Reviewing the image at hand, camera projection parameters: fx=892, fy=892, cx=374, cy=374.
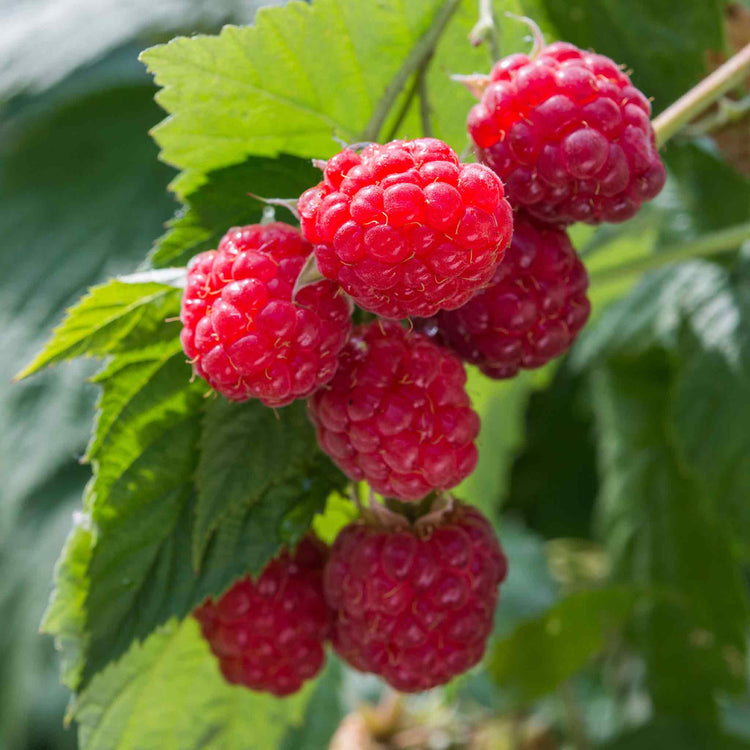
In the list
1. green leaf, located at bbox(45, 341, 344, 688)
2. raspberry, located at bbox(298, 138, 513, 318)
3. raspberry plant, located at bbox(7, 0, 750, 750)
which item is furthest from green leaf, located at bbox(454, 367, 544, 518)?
raspberry, located at bbox(298, 138, 513, 318)

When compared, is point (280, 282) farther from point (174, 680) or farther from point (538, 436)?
point (538, 436)

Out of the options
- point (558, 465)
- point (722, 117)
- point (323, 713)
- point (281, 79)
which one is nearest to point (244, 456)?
point (281, 79)

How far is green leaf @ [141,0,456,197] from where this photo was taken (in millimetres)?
725

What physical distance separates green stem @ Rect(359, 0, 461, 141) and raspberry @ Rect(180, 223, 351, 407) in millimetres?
219

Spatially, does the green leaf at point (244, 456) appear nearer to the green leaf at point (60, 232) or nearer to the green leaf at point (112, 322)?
the green leaf at point (112, 322)

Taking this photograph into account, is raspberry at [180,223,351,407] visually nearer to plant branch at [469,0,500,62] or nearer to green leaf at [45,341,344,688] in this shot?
green leaf at [45,341,344,688]

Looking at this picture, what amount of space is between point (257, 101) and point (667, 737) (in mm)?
1035

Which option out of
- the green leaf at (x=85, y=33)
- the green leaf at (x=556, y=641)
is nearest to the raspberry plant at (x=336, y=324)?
the green leaf at (x=556, y=641)

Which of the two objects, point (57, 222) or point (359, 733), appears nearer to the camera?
point (359, 733)

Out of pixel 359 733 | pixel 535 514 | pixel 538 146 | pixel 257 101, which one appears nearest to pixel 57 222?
pixel 257 101

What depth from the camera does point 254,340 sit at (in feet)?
1.88

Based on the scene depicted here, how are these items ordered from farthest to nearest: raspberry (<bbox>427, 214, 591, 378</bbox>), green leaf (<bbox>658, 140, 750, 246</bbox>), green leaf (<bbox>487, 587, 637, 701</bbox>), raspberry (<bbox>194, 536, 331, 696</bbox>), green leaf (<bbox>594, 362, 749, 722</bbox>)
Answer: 1. green leaf (<bbox>594, 362, 749, 722</bbox>)
2. green leaf (<bbox>487, 587, 637, 701</bbox>)
3. green leaf (<bbox>658, 140, 750, 246</bbox>)
4. raspberry (<bbox>194, 536, 331, 696</bbox>)
5. raspberry (<bbox>427, 214, 591, 378</bbox>)

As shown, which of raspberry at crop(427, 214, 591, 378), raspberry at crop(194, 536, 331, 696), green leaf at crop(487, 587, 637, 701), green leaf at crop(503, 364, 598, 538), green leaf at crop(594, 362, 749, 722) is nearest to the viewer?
raspberry at crop(427, 214, 591, 378)

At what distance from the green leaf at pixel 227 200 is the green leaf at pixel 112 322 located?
0.04 meters
